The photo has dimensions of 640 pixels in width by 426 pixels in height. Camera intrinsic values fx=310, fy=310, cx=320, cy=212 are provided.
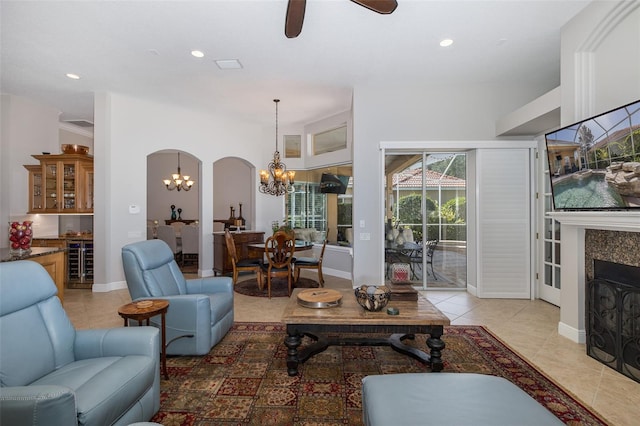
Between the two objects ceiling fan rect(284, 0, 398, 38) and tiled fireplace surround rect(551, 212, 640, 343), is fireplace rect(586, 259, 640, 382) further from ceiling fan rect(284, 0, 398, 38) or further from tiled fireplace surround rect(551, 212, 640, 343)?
ceiling fan rect(284, 0, 398, 38)

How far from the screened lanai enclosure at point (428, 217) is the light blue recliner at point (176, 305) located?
3130 mm

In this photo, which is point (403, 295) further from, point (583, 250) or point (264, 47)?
point (264, 47)

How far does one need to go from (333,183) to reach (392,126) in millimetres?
2263

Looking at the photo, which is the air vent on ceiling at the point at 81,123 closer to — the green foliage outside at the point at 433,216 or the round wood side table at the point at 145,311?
the round wood side table at the point at 145,311

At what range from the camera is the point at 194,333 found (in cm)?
273

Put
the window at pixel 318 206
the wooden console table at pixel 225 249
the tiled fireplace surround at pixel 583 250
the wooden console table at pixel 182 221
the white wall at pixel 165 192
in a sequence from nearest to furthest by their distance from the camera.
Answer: the tiled fireplace surround at pixel 583 250, the wooden console table at pixel 225 249, the window at pixel 318 206, the wooden console table at pixel 182 221, the white wall at pixel 165 192

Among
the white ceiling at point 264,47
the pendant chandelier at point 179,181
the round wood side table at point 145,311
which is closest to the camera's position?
the round wood side table at point 145,311

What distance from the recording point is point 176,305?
2742mm

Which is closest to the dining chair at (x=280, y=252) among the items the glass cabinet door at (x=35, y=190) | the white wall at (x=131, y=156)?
the white wall at (x=131, y=156)

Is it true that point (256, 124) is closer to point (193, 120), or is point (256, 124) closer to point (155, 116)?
point (193, 120)

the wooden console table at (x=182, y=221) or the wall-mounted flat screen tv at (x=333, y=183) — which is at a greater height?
the wall-mounted flat screen tv at (x=333, y=183)

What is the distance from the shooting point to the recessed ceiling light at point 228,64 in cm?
409

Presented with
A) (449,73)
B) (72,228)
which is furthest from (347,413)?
(72,228)

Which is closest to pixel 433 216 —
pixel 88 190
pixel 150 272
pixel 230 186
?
pixel 150 272
